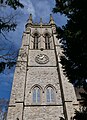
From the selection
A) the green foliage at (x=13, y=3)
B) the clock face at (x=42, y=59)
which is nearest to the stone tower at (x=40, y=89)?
the clock face at (x=42, y=59)

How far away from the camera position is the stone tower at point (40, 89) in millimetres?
18438

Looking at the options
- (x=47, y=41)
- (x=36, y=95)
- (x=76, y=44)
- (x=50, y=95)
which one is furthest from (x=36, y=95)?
(x=76, y=44)

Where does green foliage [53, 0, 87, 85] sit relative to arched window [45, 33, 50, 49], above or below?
below

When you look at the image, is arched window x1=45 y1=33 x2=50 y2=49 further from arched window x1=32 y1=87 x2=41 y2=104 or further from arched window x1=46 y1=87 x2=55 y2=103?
arched window x1=32 y1=87 x2=41 y2=104

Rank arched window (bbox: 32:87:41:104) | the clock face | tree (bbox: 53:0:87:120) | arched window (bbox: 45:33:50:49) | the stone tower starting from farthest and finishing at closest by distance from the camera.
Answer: arched window (bbox: 45:33:50:49) → the clock face → arched window (bbox: 32:87:41:104) → the stone tower → tree (bbox: 53:0:87:120)

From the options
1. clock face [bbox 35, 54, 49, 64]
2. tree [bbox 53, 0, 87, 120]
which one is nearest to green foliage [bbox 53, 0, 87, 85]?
tree [bbox 53, 0, 87, 120]

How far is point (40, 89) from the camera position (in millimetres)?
21875

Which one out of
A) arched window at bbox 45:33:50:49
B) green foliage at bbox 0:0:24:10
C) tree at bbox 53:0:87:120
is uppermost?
arched window at bbox 45:33:50:49

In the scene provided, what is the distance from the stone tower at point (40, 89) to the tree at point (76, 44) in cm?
676

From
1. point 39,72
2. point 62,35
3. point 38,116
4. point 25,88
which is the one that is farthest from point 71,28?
point 39,72

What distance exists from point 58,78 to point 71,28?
597 inches

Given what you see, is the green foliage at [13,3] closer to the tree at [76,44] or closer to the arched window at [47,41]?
the tree at [76,44]

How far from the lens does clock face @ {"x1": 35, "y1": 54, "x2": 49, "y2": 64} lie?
25503 mm

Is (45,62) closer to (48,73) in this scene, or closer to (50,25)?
(48,73)
